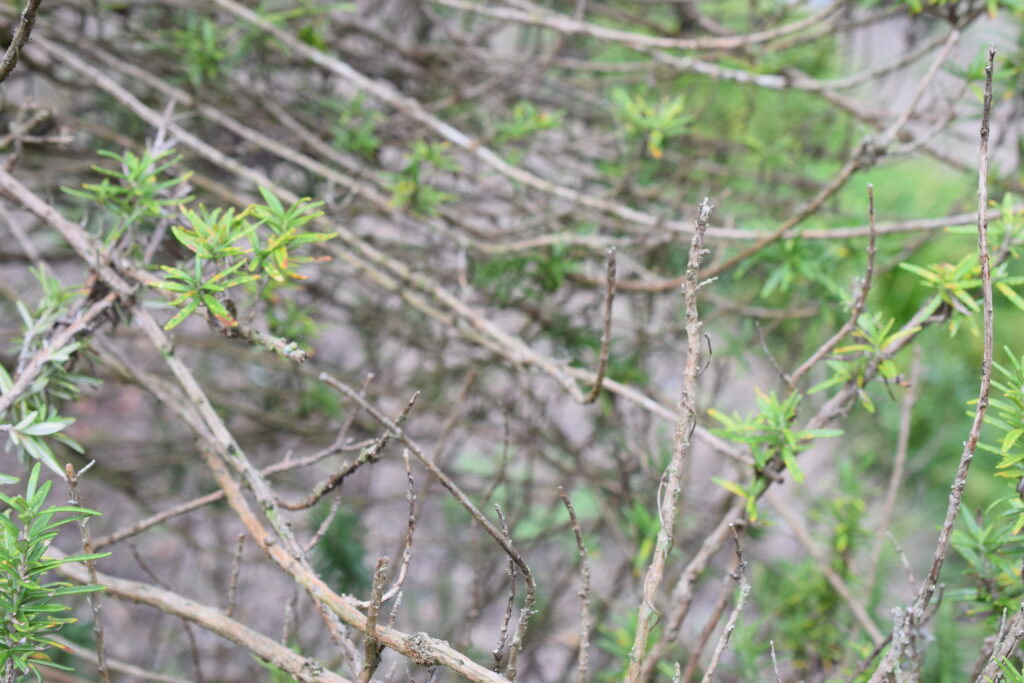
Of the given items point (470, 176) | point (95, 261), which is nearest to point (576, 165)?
point (470, 176)

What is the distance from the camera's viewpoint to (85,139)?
1.42 metres

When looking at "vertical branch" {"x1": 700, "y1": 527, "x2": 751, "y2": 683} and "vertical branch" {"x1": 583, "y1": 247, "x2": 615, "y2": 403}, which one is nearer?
"vertical branch" {"x1": 700, "y1": 527, "x2": 751, "y2": 683}

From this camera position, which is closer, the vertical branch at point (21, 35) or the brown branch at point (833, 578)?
the vertical branch at point (21, 35)

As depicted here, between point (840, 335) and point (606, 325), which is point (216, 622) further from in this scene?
point (840, 335)

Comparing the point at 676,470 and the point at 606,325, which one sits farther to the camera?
the point at 606,325

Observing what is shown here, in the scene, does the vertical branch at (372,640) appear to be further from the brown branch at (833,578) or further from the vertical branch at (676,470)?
the brown branch at (833,578)

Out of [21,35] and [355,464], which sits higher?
[21,35]

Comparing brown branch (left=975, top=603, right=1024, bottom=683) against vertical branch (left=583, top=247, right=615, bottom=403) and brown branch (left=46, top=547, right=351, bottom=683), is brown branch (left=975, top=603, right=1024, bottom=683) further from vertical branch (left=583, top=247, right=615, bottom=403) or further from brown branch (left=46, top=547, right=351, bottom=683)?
brown branch (left=46, top=547, right=351, bottom=683)

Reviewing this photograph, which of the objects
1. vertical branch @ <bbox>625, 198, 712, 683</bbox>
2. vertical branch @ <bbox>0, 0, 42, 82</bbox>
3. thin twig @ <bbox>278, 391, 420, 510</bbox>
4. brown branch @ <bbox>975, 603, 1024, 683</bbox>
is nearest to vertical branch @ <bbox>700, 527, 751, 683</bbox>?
vertical branch @ <bbox>625, 198, 712, 683</bbox>

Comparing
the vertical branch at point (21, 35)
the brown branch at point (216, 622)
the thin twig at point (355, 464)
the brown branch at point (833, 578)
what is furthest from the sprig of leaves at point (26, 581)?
the brown branch at point (833, 578)

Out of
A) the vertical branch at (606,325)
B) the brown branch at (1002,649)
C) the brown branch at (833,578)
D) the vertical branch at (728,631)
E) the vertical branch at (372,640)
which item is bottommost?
the brown branch at (833,578)

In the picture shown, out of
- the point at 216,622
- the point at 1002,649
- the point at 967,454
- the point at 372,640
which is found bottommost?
the point at 216,622

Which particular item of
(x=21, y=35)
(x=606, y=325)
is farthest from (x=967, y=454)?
(x=21, y=35)

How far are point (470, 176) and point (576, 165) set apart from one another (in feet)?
0.91
